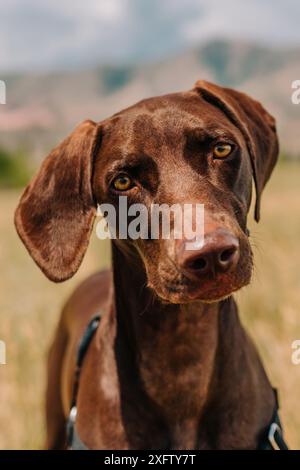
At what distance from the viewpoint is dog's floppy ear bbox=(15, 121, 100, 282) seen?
132 inches

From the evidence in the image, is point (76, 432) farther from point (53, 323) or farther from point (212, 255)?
point (53, 323)

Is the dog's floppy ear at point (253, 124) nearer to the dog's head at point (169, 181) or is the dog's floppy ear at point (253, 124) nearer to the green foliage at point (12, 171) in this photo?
the dog's head at point (169, 181)

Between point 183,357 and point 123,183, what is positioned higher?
point 123,183

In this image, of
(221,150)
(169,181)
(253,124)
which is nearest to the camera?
(169,181)

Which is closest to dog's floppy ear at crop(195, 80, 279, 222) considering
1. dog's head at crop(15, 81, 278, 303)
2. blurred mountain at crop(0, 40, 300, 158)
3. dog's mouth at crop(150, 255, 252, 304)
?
dog's head at crop(15, 81, 278, 303)

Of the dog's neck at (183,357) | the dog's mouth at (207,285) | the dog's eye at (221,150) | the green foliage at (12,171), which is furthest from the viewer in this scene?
the green foliage at (12,171)

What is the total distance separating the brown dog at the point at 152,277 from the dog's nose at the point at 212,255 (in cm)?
39

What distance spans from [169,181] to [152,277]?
0.42 meters

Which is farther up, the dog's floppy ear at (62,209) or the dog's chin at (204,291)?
the dog's floppy ear at (62,209)

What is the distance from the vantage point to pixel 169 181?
299cm

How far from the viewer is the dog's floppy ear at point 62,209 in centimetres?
335

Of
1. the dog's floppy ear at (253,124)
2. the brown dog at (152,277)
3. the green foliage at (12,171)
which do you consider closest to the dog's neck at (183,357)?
the brown dog at (152,277)

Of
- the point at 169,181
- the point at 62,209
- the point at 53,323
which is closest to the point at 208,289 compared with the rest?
the point at 169,181

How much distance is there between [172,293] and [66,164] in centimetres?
96
